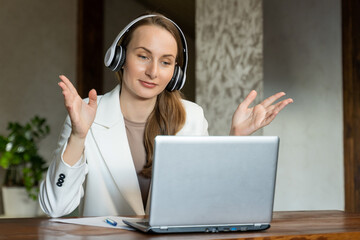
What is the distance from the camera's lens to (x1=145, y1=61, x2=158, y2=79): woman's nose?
2.01m

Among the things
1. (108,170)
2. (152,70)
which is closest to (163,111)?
(152,70)

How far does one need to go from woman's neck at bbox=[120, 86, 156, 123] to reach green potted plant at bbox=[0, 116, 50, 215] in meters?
3.68

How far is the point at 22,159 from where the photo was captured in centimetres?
570

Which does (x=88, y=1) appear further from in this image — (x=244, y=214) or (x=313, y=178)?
(x=244, y=214)

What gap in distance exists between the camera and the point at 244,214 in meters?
1.30

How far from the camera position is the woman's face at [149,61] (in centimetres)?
204

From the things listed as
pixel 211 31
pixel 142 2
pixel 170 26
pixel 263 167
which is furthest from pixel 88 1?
pixel 263 167

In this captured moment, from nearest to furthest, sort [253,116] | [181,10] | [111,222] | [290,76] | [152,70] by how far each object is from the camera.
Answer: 1. [111,222]
2. [253,116]
3. [152,70]
4. [290,76]
5. [181,10]

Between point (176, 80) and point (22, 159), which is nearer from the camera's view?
point (176, 80)

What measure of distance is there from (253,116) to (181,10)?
502 cm

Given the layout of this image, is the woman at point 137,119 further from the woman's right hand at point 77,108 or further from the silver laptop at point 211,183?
the silver laptop at point 211,183

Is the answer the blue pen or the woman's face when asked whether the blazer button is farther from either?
the woman's face

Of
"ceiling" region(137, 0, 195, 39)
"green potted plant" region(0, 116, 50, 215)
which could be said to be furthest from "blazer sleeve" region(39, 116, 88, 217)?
"ceiling" region(137, 0, 195, 39)

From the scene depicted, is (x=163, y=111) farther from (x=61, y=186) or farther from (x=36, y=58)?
(x=36, y=58)
